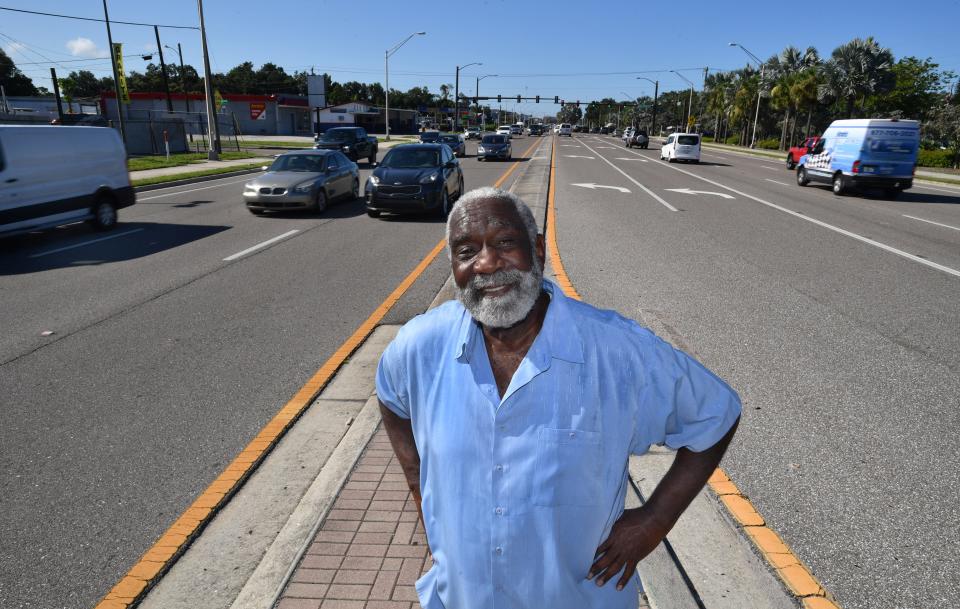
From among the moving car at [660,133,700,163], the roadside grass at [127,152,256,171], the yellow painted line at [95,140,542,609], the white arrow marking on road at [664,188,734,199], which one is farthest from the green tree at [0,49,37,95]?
the yellow painted line at [95,140,542,609]

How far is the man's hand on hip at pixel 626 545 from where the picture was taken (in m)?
1.73

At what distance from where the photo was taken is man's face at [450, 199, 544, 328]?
5.96ft

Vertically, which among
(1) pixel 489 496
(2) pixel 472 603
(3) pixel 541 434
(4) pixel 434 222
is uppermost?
(3) pixel 541 434

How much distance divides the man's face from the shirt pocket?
0.37 meters

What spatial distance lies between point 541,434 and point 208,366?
15.8 feet

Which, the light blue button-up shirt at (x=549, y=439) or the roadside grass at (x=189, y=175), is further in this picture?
the roadside grass at (x=189, y=175)

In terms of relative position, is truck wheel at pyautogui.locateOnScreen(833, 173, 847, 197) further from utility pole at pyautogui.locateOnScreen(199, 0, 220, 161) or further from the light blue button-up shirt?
utility pole at pyautogui.locateOnScreen(199, 0, 220, 161)

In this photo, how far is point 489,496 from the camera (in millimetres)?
1646

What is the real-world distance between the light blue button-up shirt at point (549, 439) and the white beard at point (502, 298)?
0.23ft

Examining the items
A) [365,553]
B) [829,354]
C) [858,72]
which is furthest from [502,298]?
[858,72]

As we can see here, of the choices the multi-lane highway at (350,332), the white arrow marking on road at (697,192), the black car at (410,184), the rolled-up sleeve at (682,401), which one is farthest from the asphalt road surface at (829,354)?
the white arrow marking on road at (697,192)

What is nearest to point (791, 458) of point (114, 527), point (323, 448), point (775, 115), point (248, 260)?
point (323, 448)

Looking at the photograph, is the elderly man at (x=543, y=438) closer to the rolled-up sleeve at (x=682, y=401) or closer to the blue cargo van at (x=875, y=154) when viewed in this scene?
the rolled-up sleeve at (x=682, y=401)

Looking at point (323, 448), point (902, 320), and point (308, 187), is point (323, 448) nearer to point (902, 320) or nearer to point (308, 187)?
point (902, 320)
